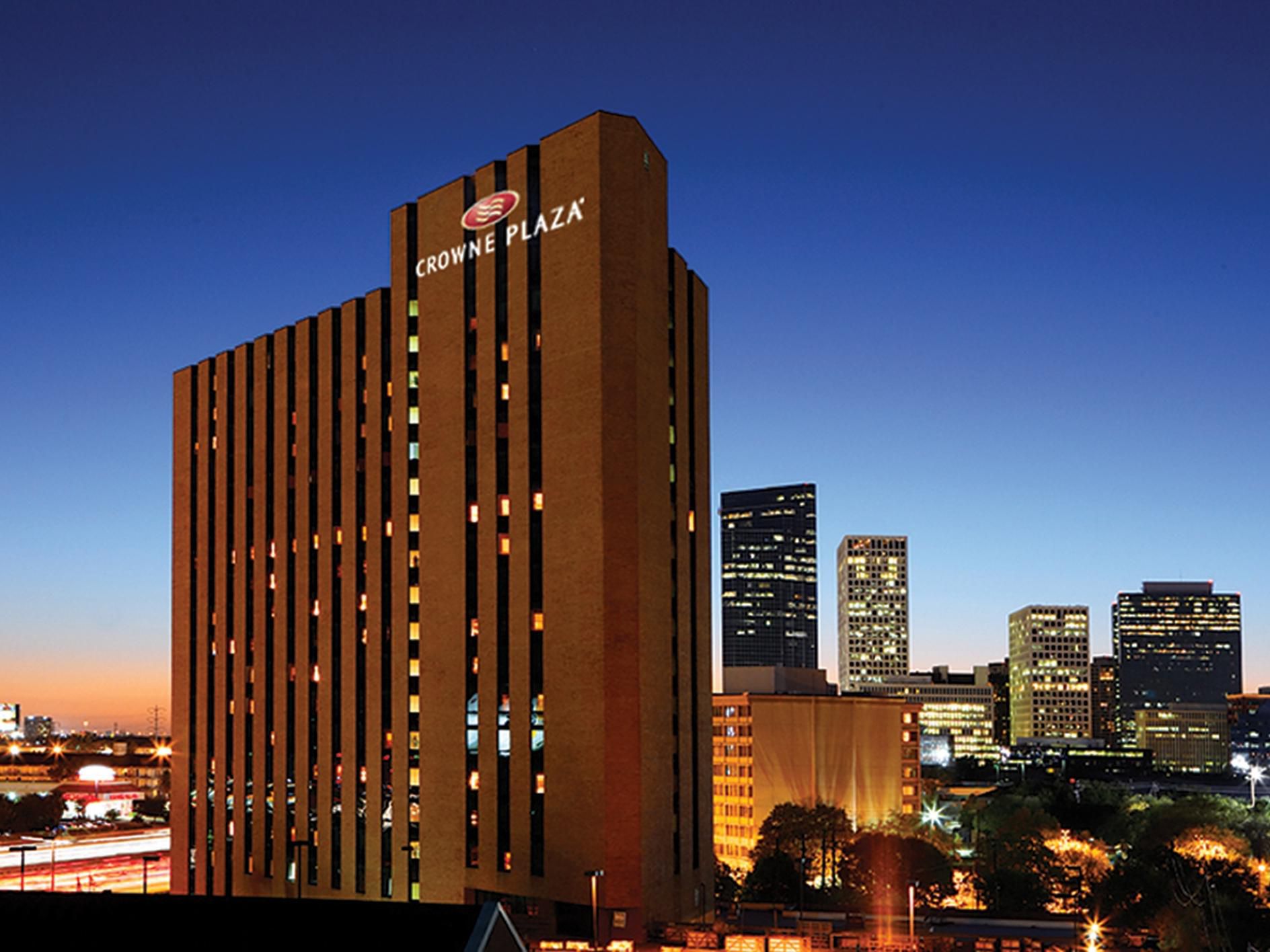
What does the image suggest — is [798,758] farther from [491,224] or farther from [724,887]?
[491,224]

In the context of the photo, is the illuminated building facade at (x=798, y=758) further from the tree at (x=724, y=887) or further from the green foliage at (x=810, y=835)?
the tree at (x=724, y=887)

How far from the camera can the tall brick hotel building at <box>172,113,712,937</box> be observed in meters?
87.4

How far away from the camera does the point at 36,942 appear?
23359 mm

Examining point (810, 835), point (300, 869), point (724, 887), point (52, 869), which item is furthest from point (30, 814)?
point (810, 835)

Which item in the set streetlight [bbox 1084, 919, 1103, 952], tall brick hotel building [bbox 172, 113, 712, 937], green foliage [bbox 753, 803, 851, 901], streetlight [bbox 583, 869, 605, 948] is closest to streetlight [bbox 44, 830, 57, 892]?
tall brick hotel building [bbox 172, 113, 712, 937]

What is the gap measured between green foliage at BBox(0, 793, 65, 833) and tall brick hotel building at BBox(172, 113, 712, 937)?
89.1 metres

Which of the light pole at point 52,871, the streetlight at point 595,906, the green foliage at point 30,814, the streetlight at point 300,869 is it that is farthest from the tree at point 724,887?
the green foliage at point 30,814

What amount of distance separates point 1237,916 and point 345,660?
69060mm

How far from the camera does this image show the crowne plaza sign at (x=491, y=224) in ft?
299

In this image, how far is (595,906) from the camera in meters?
82.2

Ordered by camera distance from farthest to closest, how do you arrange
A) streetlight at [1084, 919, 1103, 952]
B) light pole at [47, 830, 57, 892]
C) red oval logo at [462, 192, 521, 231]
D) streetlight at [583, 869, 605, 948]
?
light pole at [47, 830, 57, 892], red oval logo at [462, 192, 521, 231], streetlight at [583, 869, 605, 948], streetlight at [1084, 919, 1103, 952]

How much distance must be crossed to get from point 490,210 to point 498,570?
27689 mm

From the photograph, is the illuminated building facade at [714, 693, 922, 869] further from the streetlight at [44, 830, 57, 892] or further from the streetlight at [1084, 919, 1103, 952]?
the streetlight at [1084, 919, 1103, 952]

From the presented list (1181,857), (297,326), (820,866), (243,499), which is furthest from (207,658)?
(1181,857)
